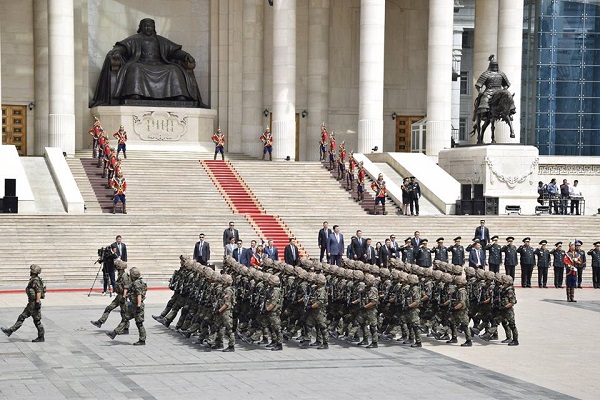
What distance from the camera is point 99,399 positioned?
16.9 m

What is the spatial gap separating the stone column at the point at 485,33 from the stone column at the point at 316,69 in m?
7.60

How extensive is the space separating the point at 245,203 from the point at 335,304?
19.5 metres

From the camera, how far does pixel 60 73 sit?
48.8 meters

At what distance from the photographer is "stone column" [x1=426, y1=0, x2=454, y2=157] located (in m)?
51.9

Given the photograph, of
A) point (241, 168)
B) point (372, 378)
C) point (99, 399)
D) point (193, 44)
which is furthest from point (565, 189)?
point (99, 399)

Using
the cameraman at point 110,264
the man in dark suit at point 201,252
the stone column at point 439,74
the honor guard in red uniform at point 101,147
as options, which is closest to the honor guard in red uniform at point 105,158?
the honor guard in red uniform at point 101,147

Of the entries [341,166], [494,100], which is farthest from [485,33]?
[341,166]

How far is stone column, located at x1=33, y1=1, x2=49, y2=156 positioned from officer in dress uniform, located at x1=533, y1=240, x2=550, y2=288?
2708 cm

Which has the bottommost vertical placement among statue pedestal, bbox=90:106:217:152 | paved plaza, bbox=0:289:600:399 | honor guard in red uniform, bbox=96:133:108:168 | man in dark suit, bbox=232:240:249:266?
paved plaza, bbox=0:289:600:399

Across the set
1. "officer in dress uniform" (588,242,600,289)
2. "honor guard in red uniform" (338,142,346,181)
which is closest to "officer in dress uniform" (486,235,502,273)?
"officer in dress uniform" (588,242,600,289)

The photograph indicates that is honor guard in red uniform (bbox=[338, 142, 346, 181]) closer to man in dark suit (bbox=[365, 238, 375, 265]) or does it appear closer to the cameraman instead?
man in dark suit (bbox=[365, 238, 375, 265])

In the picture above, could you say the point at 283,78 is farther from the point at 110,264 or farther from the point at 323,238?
the point at 110,264

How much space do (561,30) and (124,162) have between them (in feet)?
120

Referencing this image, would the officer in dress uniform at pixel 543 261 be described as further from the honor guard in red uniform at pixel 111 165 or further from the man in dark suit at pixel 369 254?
the honor guard in red uniform at pixel 111 165
